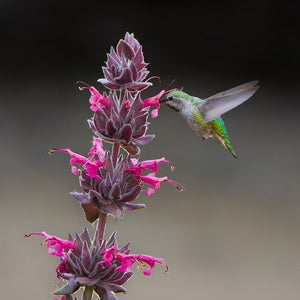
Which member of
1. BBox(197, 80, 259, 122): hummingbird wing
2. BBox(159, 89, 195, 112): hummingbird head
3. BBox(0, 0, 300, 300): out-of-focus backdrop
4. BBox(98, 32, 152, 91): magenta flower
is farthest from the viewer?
BBox(0, 0, 300, 300): out-of-focus backdrop

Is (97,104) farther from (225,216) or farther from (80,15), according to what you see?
(80,15)

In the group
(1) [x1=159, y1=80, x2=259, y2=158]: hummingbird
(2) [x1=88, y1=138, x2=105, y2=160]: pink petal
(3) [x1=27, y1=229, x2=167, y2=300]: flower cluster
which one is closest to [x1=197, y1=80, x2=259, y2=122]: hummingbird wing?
(1) [x1=159, y1=80, x2=259, y2=158]: hummingbird

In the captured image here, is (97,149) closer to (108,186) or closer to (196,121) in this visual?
(108,186)

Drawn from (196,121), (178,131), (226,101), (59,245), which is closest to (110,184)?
(59,245)

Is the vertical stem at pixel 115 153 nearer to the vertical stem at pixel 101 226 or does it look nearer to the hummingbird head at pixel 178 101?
the vertical stem at pixel 101 226

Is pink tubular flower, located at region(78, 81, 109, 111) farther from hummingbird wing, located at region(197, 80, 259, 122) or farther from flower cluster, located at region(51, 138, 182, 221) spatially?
hummingbird wing, located at region(197, 80, 259, 122)
